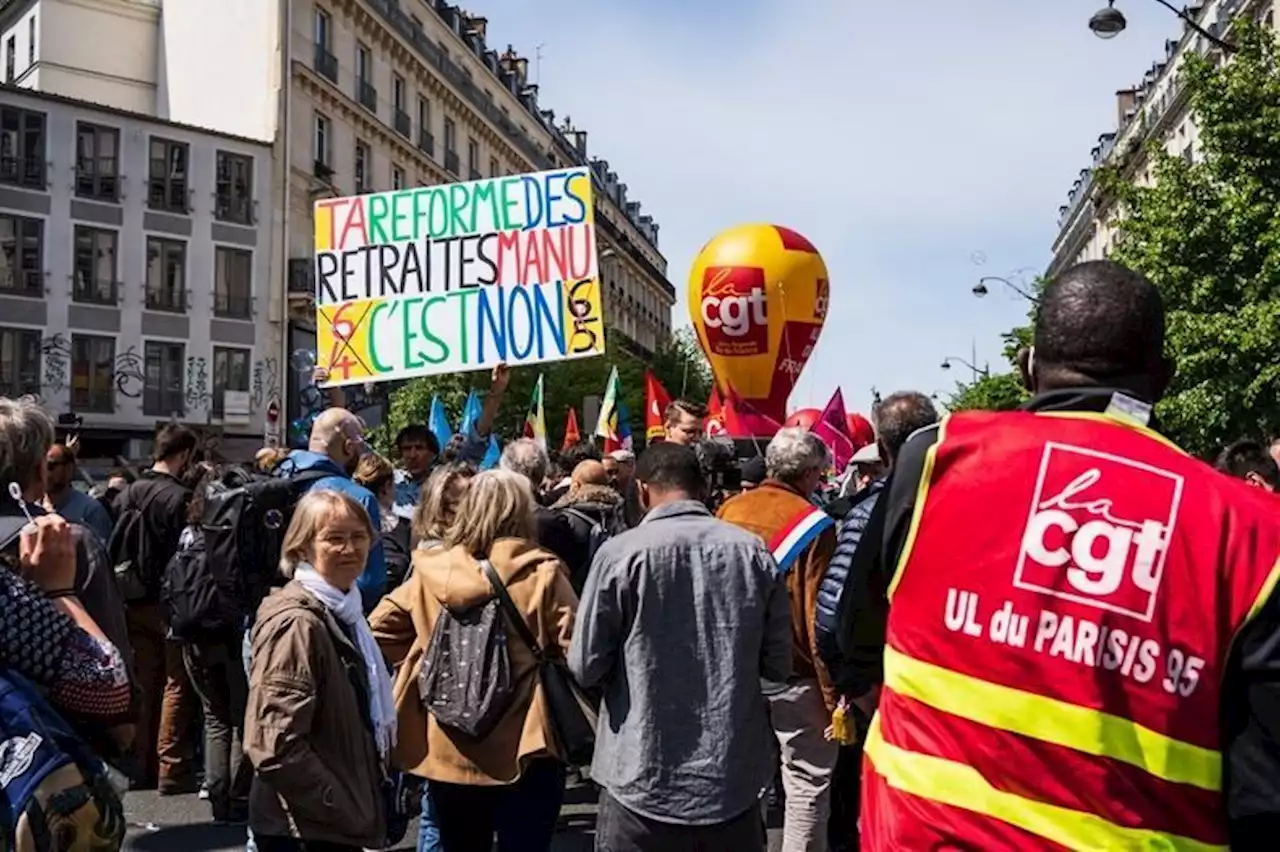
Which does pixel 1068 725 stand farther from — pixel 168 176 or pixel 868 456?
pixel 168 176

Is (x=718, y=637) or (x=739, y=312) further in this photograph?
(x=739, y=312)

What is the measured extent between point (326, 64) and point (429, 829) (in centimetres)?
3988

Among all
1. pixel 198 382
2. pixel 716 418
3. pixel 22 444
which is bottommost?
pixel 22 444

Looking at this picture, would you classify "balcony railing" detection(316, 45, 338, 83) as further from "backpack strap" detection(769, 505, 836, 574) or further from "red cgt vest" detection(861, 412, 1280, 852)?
"red cgt vest" detection(861, 412, 1280, 852)

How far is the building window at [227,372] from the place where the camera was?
38469mm

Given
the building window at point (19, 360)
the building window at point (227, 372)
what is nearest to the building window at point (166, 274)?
the building window at point (227, 372)

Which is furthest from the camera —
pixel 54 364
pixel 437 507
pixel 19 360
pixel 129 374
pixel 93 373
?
pixel 129 374

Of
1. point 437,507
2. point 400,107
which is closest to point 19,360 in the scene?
point 400,107

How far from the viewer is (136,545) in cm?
745

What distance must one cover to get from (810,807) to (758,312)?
1011 cm

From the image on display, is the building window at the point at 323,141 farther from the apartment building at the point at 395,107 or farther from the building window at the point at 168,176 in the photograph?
the building window at the point at 168,176

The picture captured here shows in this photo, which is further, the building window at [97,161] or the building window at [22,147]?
the building window at [97,161]

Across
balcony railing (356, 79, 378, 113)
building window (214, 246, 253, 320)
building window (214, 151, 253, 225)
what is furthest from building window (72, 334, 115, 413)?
balcony railing (356, 79, 378, 113)

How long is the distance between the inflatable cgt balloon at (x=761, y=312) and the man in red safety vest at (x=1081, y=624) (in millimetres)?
12960
